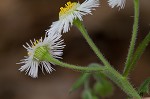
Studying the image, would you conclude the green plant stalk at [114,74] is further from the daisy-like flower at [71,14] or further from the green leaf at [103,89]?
the green leaf at [103,89]

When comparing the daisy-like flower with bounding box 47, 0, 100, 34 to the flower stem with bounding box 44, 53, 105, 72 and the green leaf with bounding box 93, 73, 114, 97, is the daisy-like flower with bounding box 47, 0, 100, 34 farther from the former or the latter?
the green leaf with bounding box 93, 73, 114, 97

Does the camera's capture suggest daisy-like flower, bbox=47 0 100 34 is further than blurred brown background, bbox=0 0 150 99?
No

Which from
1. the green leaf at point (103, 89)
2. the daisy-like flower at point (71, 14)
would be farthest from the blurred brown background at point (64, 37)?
the daisy-like flower at point (71, 14)

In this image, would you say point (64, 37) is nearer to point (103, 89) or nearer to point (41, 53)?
point (103, 89)

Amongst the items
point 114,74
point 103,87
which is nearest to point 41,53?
point 114,74

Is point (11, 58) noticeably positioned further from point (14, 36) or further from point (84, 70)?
point (84, 70)

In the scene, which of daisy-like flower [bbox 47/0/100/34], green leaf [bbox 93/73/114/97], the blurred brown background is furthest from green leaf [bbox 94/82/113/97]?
the blurred brown background
